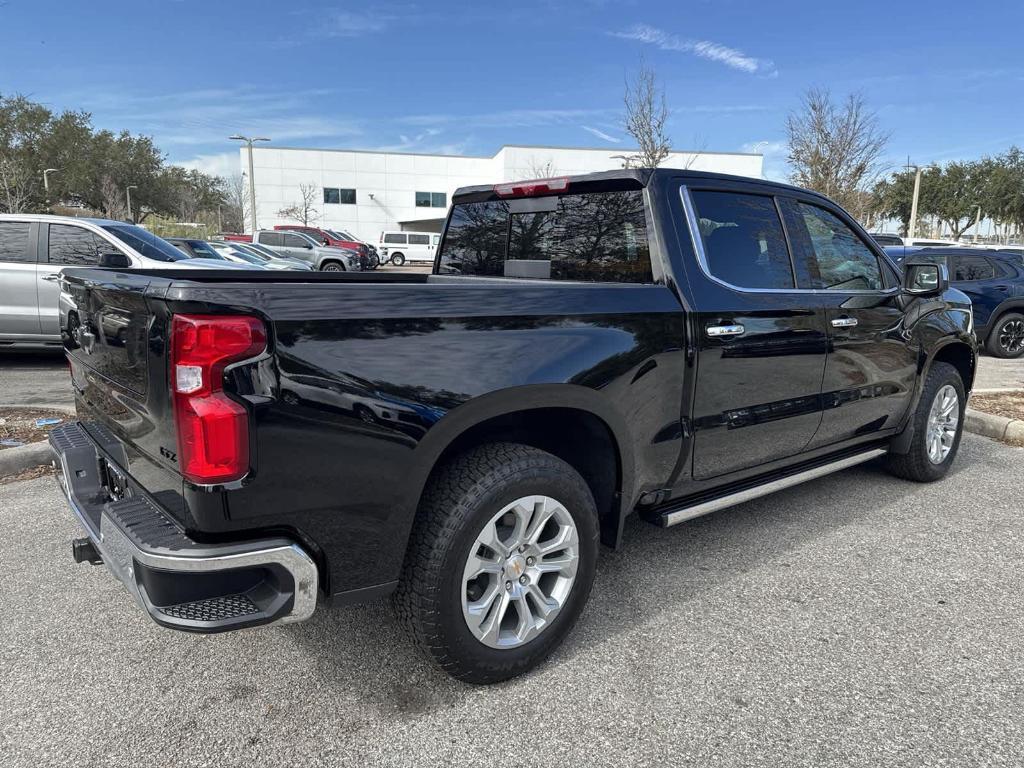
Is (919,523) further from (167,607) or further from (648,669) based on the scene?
(167,607)

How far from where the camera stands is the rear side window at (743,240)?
10.2 ft

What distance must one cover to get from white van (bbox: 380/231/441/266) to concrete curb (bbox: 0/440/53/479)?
127ft

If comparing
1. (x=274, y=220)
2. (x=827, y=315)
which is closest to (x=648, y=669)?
(x=827, y=315)

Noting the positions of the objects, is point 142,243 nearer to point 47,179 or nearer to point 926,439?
point 926,439

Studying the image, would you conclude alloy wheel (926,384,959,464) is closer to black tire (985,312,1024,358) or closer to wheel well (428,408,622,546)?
wheel well (428,408,622,546)

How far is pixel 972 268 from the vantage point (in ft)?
37.1

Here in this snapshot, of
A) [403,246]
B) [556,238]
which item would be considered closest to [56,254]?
[556,238]

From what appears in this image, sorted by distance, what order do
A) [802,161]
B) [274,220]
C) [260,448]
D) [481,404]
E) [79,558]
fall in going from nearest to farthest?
[260,448] < [481,404] < [79,558] < [802,161] < [274,220]

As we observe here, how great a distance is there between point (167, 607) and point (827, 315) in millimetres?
3191

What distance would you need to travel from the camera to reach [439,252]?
4215 millimetres

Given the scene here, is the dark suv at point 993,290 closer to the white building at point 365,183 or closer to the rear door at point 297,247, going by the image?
the rear door at point 297,247

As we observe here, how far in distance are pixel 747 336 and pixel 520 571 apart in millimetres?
1501

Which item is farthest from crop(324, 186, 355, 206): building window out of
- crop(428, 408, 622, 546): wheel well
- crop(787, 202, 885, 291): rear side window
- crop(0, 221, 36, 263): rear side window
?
crop(428, 408, 622, 546): wheel well

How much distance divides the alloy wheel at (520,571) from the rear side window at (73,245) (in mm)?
7343
